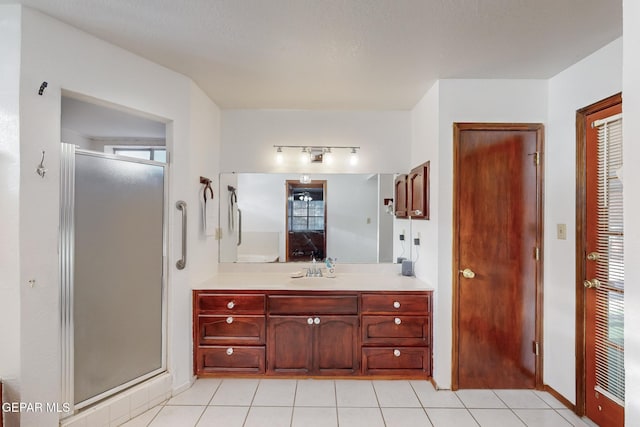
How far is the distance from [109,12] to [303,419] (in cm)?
266

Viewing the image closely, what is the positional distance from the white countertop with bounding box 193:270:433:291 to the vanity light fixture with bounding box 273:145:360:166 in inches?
44.7

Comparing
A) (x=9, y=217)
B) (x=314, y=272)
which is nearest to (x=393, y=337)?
(x=314, y=272)

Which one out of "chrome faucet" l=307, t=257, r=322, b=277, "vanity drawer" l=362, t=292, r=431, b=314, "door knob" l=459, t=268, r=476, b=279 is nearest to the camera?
"door knob" l=459, t=268, r=476, b=279

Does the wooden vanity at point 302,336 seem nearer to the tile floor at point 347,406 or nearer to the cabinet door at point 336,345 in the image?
the cabinet door at point 336,345

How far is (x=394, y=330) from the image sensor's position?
8.30 ft

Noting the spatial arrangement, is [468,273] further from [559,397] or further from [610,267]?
[559,397]

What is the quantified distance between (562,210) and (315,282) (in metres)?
1.98

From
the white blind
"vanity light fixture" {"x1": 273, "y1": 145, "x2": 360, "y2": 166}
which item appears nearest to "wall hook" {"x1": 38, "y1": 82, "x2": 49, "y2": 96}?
"vanity light fixture" {"x1": 273, "y1": 145, "x2": 360, "y2": 166}

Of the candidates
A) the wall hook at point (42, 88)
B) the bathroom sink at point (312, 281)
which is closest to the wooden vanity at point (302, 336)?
the bathroom sink at point (312, 281)

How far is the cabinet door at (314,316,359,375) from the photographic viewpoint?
2531 mm

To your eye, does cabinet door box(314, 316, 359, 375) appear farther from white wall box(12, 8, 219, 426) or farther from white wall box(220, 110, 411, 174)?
white wall box(12, 8, 219, 426)

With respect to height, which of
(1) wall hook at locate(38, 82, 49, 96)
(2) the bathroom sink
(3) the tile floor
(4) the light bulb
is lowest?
(3) the tile floor

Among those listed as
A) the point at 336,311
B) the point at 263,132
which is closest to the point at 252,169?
the point at 263,132

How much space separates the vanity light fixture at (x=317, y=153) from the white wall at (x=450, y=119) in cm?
92
